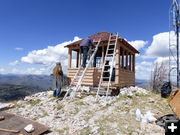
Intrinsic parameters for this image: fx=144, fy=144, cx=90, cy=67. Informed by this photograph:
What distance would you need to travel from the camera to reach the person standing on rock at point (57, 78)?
873cm

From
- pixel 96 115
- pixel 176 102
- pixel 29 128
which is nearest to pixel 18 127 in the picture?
pixel 29 128

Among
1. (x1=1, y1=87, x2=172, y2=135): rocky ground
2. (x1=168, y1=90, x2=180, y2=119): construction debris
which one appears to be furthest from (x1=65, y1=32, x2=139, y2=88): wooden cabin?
(x1=168, y1=90, x2=180, y2=119): construction debris

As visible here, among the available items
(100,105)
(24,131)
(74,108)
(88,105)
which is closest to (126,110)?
(100,105)

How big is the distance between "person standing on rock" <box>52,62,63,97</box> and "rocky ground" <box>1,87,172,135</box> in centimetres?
109

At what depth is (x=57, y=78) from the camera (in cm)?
893

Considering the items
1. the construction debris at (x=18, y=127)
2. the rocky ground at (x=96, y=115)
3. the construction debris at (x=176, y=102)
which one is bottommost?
the construction debris at (x=18, y=127)

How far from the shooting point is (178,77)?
7.00 m

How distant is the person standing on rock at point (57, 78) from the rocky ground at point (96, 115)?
3.57 ft

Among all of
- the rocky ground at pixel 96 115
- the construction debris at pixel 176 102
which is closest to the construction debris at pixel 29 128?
the rocky ground at pixel 96 115

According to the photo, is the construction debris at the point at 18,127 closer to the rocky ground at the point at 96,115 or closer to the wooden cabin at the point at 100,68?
the rocky ground at the point at 96,115

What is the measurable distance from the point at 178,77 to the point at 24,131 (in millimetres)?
7027

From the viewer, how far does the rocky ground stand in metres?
4.70

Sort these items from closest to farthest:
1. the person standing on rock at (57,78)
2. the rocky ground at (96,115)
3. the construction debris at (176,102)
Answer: the construction debris at (176,102)
the rocky ground at (96,115)
the person standing on rock at (57,78)

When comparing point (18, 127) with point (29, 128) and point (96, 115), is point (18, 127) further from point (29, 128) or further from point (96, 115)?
point (96, 115)
